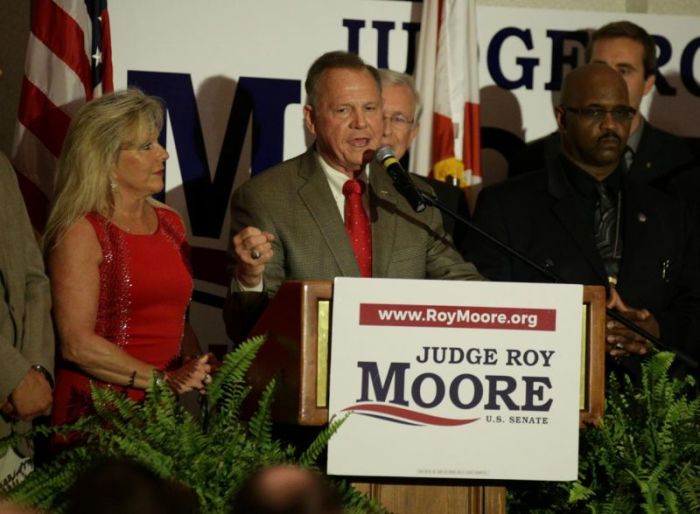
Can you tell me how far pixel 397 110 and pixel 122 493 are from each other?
4.08 metres

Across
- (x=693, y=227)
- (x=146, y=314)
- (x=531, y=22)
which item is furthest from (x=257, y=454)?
(x=531, y=22)

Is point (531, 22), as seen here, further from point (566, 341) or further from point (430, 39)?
point (566, 341)

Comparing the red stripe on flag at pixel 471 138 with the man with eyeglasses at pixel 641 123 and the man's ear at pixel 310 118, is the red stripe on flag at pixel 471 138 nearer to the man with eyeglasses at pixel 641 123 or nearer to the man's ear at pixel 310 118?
the man with eyeglasses at pixel 641 123

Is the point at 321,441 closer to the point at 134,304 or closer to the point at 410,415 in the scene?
the point at 410,415

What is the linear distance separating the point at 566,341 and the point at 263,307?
1.00 meters

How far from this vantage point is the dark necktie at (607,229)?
463cm

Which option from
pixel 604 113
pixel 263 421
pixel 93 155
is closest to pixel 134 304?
pixel 93 155

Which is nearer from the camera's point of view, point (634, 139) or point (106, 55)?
point (106, 55)

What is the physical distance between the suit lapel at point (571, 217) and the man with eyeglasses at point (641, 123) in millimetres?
777

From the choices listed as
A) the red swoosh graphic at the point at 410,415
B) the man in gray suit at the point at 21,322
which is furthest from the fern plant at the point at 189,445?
the man in gray suit at the point at 21,322

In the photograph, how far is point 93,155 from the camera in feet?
13.4

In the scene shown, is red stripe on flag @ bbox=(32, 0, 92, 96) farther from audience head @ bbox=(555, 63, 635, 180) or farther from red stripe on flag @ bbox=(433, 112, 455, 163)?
audience head @ bbox=(555, 63, 635, 180)

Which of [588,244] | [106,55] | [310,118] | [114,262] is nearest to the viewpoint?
[114,262]

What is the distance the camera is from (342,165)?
398 cm
